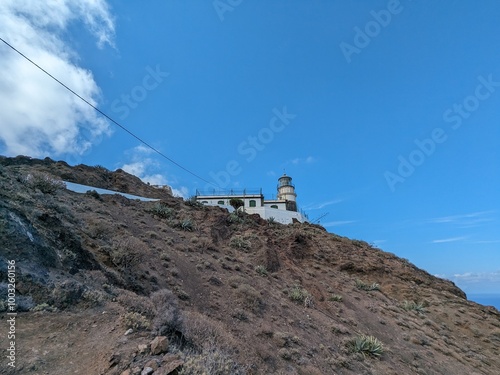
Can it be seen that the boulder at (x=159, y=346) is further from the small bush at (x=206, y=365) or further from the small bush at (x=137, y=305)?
the small bush at (x=137, y=305)

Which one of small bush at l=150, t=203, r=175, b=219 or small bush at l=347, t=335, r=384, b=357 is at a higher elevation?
small bush at l=150, t=203, r=175, b=219

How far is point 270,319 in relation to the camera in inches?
398

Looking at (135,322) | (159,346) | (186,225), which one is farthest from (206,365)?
(186,225)

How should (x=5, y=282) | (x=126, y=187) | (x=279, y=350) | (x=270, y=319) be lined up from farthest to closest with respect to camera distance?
(x=126, y=187), (x=270, y=319), (x=279, y=350), (x=5, y=282)

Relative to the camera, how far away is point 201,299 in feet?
32.3

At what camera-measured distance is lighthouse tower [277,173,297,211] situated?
52.0 meters

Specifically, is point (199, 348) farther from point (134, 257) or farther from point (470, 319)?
point (470, 319)

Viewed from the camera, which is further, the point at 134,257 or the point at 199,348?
the point at 134,257

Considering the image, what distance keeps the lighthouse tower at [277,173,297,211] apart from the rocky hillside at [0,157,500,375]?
88.7 feet

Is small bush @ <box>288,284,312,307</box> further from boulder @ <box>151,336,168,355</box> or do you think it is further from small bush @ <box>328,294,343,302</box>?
boulder @ <box>151,336,168,355</box>

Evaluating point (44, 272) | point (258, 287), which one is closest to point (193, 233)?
point (258, 287)

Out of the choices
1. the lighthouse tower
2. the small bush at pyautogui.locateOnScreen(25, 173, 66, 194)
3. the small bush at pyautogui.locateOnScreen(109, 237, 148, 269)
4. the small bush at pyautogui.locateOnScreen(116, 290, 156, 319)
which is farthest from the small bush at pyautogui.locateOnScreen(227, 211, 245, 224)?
the lighthouse tower

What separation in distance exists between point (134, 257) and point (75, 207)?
15.1 ft

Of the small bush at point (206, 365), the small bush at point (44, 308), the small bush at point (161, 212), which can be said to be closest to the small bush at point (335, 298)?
the small bush at point (161, 212)
